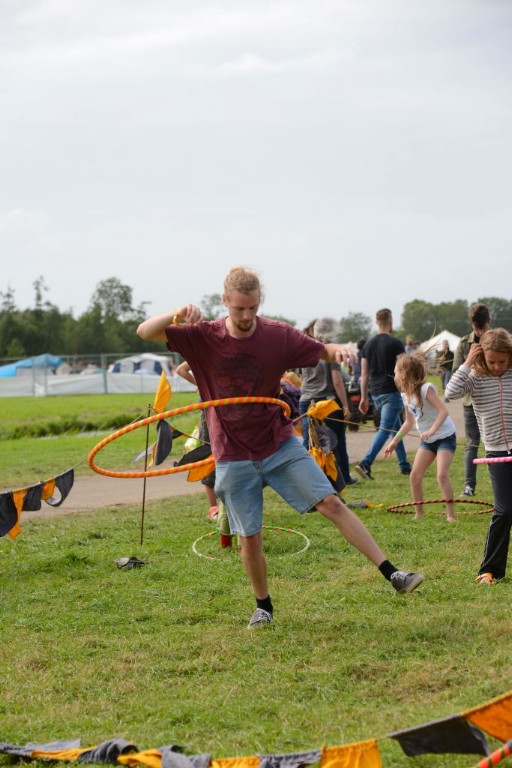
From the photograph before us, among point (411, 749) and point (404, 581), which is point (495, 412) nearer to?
point (404, 581)

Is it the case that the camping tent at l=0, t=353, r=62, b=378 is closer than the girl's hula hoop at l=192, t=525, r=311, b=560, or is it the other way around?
the girl's hula hoop at l=192, t=525, r=311, b=560

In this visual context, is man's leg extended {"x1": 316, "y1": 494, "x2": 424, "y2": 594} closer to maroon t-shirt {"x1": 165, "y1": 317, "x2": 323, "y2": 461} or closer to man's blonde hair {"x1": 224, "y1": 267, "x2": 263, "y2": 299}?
maroon t-shirt {"x1": 165, "y1": 317, "x2": 323, "y2": 461}

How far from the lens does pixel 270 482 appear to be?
18.5 feet

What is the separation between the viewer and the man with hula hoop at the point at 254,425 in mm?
5391

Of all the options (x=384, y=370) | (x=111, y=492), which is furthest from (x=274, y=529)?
(x=111, y=492)

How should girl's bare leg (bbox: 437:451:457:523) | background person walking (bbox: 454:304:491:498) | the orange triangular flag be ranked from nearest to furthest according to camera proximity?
the orange triangular flag → girl's bare leg (bbox: 437:451:457:523) → background person walking (bbox: 454:304:491:498)

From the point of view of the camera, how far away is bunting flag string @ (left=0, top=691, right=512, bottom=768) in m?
3.04

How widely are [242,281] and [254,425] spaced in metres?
0.89

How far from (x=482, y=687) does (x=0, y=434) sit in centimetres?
2103

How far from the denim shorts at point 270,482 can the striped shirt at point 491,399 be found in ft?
4.40

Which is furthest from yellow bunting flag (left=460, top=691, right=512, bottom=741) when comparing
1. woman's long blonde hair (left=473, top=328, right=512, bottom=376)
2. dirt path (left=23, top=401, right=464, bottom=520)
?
dirt path (left=23, top=401, right=464, bottom=520)

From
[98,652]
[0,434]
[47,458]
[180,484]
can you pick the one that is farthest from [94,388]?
[98,652]

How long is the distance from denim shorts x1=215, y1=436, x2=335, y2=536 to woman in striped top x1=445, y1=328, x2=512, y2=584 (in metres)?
1.29

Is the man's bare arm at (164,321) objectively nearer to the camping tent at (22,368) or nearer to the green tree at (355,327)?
the green tree at (355,327)
